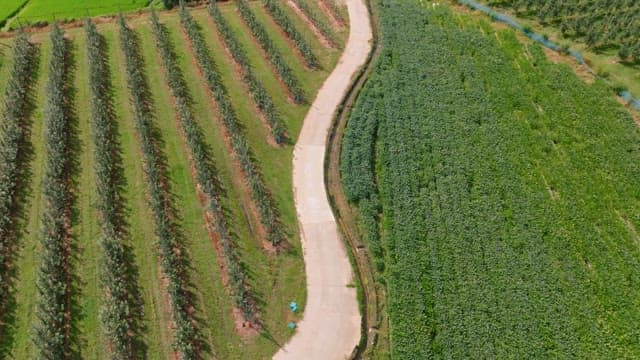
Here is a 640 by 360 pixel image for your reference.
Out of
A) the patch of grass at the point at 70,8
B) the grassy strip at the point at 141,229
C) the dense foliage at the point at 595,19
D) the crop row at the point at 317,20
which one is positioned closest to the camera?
the grassy strip at the point at 141,229

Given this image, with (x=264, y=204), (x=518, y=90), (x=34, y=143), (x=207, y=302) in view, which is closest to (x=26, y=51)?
(x=34, y=143)

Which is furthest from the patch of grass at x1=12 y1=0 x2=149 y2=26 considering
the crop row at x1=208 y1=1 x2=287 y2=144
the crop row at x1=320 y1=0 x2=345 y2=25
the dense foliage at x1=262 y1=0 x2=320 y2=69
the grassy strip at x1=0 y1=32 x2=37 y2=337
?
the crop row at x1=320 y1=0 x2=345 y2=25

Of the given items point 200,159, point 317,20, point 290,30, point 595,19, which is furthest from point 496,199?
point 595,19

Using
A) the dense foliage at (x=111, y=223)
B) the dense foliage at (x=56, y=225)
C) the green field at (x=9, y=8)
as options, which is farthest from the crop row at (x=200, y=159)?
the green field at (x=9, y=8)

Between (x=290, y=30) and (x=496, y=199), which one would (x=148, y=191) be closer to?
(x=290, y=30)

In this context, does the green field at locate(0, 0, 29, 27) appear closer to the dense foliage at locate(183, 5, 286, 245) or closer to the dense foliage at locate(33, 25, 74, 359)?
the dense foliage at locate(33, 25, 74, 359)

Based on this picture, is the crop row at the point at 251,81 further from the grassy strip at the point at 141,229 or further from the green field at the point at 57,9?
the green field at the point at 57,9

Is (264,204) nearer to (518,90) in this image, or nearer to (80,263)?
(80,263)
